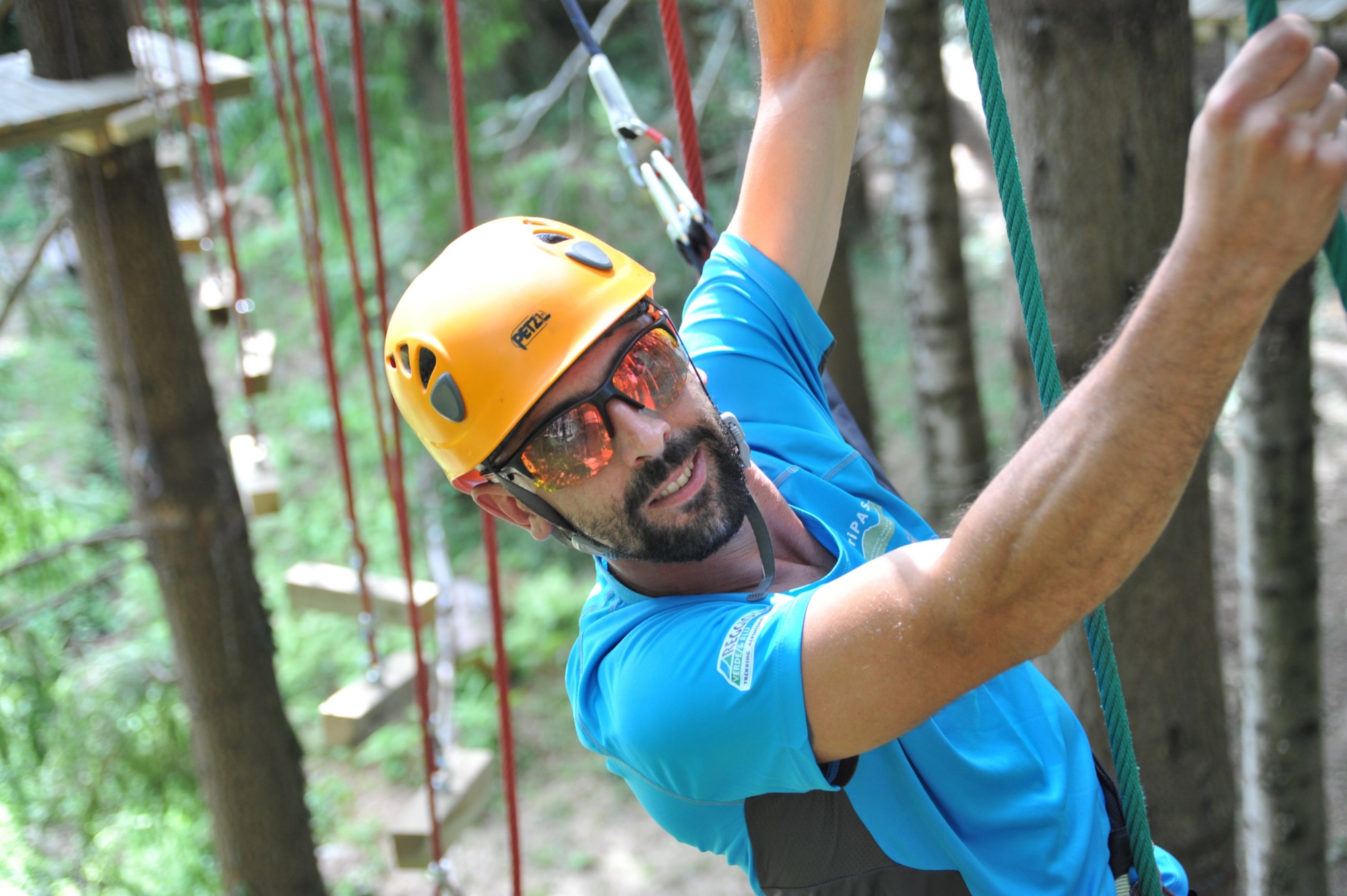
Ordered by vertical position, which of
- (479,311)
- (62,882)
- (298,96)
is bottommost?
(62,882)

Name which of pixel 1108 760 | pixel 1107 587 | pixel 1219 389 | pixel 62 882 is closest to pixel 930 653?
pixel 1107 587

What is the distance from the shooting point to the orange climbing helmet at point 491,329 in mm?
1512

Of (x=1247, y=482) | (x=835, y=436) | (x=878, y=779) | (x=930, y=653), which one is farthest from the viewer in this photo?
(x=1247, y=482)

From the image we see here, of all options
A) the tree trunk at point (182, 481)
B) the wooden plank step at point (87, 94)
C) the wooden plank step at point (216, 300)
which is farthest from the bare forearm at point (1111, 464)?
the wooden plank step at point (216, 300)

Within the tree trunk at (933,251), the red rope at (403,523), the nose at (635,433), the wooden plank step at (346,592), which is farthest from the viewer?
the tree trunk at (933,251)

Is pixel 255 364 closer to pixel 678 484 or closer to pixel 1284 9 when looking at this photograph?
pixel 678 484

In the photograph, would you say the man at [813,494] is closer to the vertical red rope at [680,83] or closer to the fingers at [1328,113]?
the fingers at [1328,113]

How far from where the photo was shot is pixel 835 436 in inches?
72.2

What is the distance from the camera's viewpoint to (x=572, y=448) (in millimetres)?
1507

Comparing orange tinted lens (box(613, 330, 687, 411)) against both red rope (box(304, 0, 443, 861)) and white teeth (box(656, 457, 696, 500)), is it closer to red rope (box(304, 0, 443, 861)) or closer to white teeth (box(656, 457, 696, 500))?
white teeth (box(656, 457, 696, 500))

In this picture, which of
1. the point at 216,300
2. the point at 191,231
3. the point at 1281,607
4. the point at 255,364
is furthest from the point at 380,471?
the point at 1281,607

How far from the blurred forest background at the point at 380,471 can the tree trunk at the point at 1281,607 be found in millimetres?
145

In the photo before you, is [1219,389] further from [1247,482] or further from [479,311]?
[1247,482]

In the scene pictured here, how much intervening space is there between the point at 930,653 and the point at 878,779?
0.38 metres
